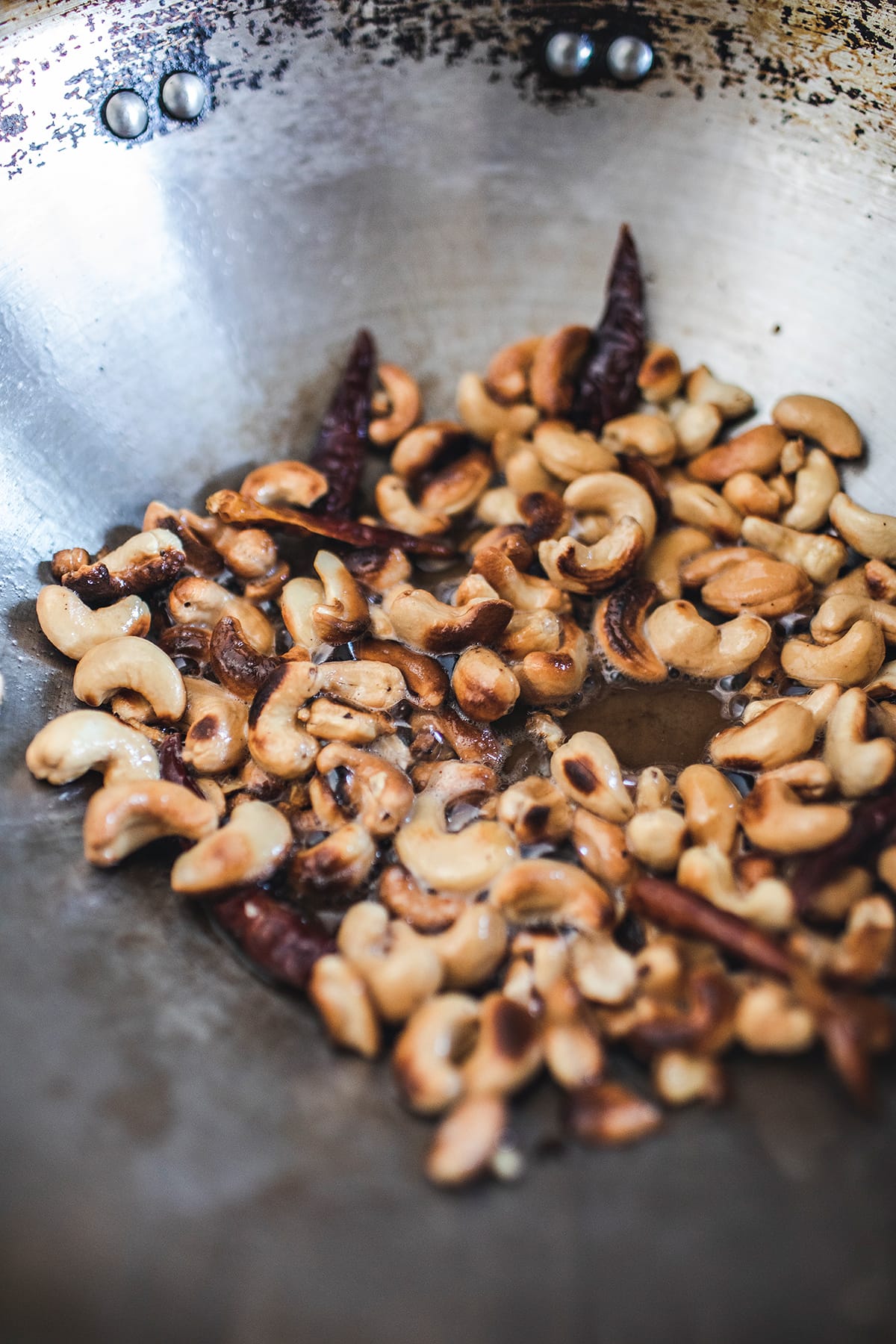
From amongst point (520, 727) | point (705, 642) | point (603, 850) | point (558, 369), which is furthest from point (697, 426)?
point (603, 850)

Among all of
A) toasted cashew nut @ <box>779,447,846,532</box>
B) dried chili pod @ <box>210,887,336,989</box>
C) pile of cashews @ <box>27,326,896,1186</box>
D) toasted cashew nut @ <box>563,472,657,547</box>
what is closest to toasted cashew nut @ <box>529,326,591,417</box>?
pile of cashews @ <box>27,326,896,1186</box>

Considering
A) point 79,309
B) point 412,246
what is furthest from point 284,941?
point 412,246

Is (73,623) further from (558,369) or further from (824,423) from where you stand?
(824,423)

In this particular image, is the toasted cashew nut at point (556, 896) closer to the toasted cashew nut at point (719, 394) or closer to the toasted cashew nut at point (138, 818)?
the toasted cashew nut at point (138, 818)

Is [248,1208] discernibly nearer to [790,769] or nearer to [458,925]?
[458,925]

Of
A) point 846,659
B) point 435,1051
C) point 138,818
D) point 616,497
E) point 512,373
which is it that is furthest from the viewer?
point 512,373

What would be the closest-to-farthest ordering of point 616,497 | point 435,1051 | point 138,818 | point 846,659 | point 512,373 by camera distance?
1. point 435,1051
2. point 138,818
3. point 846,659
4. point 616,497
5. point 512,373
